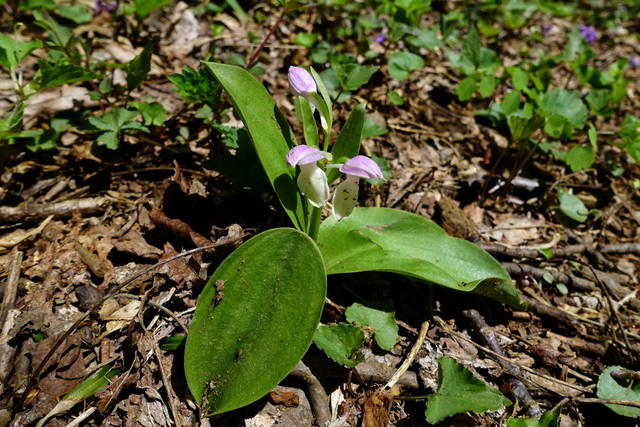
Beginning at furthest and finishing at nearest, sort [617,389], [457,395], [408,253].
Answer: [408,253]
[617,389]
[457,395]

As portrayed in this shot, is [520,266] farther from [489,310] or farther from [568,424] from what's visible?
[568,424]

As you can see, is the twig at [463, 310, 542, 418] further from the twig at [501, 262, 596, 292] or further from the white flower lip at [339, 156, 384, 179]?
the white flower lip at [339, 156, 384, 179]

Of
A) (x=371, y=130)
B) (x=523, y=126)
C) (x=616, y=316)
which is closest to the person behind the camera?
(x=616, y=316)

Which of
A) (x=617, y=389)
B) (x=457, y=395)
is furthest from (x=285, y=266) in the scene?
(x=617, y=389)

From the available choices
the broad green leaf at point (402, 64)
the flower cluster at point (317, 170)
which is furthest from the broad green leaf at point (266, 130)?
the broad green leaf at point (402, 64)

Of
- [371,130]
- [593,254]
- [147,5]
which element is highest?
[147,5]

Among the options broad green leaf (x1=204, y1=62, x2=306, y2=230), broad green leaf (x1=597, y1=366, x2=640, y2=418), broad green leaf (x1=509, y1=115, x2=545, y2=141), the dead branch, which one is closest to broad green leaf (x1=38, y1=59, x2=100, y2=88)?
the dead branch

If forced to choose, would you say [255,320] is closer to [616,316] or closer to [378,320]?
[378,320]
